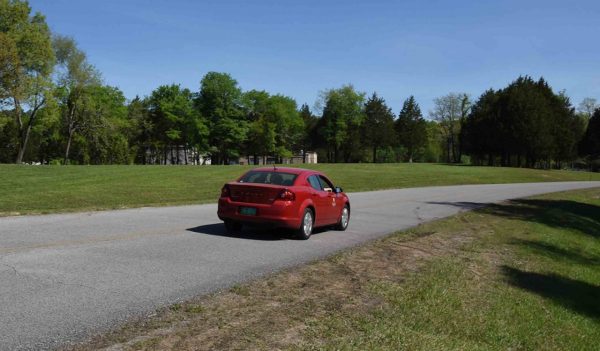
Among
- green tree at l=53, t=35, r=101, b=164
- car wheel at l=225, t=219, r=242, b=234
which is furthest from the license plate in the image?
green tree at l=53, t=35, r=101, b=164

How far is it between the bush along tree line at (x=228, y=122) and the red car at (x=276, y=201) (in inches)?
1568

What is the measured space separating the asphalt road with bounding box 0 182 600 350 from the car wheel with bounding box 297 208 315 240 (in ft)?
0.70

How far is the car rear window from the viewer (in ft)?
37.1

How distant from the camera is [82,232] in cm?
1052

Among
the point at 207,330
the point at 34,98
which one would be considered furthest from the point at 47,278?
the point at 34,98

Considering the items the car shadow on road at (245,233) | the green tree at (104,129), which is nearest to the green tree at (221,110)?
the green tree at (104,129)

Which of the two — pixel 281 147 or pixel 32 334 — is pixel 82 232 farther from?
pixel 281 147

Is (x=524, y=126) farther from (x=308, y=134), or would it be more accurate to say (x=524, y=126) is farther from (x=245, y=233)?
(x=245, y=233)

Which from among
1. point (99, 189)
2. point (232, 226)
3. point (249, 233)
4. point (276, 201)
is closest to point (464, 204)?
point (249, 233)

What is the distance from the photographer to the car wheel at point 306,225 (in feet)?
36.3

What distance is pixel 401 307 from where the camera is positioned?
6059 millimetres

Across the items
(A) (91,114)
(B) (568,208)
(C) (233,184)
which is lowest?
(B) (568,208)

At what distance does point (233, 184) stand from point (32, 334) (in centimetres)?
675

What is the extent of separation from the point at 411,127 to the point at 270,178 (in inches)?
3929
